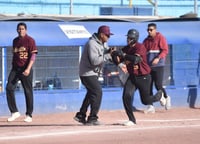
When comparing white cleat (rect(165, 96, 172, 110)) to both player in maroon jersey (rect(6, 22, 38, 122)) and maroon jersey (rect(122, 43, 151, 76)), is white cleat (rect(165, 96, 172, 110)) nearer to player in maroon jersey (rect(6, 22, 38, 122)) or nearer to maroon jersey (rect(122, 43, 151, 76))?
maroon jersey (rect(122, 43, 151, 76))

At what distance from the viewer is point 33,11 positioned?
25.2m

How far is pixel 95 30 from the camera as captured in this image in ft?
51.7

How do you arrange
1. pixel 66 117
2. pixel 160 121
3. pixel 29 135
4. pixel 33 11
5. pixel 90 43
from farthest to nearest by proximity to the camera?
pixel 33 11, pixel 66 117, pixel 160 121, pixel 90 43, pixel 29 135

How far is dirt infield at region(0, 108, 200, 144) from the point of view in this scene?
10148 mm

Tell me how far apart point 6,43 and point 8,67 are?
55cm

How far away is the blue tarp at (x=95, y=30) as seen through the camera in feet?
47.8

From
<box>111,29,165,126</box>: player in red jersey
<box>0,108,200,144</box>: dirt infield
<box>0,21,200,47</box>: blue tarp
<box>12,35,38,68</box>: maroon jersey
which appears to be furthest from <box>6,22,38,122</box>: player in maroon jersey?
<box>111,29,165,126</box>: player in red jersey

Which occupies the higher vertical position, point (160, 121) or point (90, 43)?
point (90, 43)

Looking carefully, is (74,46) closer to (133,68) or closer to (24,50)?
(24,50)

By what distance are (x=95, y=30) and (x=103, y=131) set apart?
516 cm

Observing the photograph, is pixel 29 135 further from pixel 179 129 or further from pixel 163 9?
pixel 163 9

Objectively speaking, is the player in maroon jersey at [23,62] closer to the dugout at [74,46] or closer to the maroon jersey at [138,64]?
the dugout at [74,46]

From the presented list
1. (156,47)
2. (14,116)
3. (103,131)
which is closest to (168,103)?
(156,47)

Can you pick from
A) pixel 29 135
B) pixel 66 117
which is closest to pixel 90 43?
pixel 29 135
